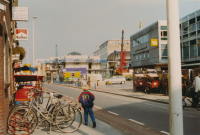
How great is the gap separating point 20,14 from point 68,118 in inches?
192

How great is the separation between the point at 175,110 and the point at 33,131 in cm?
485

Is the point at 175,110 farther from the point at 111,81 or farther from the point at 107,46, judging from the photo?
the point at 107,46

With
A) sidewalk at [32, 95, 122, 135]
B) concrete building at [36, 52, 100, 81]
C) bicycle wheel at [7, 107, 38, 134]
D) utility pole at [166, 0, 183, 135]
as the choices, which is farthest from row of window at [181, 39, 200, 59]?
concrete building at [36, 52, 100, 81]

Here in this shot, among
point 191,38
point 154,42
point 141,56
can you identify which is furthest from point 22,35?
point 141,56

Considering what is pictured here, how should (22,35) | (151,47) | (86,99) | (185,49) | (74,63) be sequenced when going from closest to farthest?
(86,99) < (22,35) < (185,49) < (151,47) < (74,63)

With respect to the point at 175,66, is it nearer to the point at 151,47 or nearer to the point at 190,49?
the point at 190,49

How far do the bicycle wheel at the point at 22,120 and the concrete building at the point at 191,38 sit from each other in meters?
32.4

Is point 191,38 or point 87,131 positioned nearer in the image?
point 87,131

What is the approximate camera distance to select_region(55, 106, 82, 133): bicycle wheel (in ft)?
22.2

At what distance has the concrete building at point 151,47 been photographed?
44.0 meters

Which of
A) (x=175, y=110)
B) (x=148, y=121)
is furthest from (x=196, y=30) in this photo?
(x=175, y=110)

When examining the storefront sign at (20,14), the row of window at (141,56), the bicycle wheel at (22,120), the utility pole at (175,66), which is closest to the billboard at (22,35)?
the storefront sign at (20,14)

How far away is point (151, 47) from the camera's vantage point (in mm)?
46656

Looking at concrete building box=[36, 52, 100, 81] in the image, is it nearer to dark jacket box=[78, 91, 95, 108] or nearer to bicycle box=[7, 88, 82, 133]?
dark jacket box=[78, 91, 95, 108]
